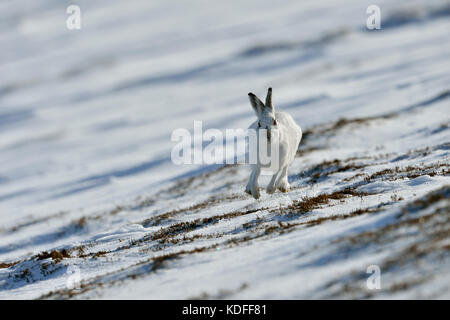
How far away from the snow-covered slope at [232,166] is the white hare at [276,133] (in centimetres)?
54

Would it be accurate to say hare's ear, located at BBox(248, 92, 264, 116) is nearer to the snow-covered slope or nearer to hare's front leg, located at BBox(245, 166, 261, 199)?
hare's front leg, located at BBox(245, 166, 261, 199)

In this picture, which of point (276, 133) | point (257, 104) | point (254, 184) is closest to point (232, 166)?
point (254, 184)

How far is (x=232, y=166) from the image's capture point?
27.1 metres

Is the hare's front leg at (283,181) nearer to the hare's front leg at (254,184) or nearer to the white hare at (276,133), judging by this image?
the white hare at (276,133)

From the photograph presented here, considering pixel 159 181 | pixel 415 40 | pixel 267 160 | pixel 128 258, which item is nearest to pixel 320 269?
pixel 128 258

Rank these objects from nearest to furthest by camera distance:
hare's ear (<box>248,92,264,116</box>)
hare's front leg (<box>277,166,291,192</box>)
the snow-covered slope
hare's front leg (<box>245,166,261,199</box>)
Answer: the snow-covered slope → hare's ear (<box>248,92,264,116</box>) → hare's front leg (<box>245,166,261,199</box>) → hare's front leg (<box>277,166,291,192</box>)

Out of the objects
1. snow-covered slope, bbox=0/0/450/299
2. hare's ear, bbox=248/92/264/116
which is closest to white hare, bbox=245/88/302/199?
hare's ear, bbox=248/92/264/116

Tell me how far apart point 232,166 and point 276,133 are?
12953 millimetres

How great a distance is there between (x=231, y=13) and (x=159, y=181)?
97.4 metres

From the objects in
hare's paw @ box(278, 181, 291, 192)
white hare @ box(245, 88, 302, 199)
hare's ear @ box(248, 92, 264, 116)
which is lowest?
hare's paw @ box(278, 181, 291, 192)

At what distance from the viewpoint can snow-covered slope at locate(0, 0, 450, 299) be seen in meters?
9.35

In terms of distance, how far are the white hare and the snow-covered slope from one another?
536 millimetres

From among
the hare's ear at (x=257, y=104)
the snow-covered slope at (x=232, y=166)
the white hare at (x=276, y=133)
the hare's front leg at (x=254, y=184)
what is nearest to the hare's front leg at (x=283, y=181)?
the white hare at (x=276, y=133)

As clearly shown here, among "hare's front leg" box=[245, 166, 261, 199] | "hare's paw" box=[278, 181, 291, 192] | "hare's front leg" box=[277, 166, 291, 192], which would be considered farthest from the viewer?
"hare's paw" box=[278, 181, 291, 192]
